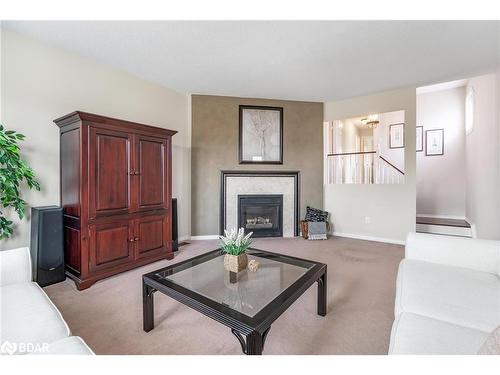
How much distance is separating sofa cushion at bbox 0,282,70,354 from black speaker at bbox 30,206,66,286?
0.98 m

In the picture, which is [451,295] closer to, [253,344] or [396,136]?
[253,344]

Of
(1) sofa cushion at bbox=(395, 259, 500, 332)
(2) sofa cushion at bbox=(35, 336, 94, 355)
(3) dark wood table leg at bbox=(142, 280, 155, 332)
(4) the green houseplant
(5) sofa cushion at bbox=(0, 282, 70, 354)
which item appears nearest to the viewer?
(2) sofa cushion at bbox=(35, 336, 94, 355)

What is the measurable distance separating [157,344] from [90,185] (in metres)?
1.58

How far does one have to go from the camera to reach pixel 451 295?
1329 mm

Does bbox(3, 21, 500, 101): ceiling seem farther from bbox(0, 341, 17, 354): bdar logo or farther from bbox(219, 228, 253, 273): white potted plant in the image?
bbox(0, 341, 17, 354): bdar logo

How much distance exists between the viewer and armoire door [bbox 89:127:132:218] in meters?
2.30

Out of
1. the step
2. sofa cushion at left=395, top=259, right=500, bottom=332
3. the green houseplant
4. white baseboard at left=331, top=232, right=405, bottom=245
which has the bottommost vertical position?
white baseboard at left=331, top=232, right=405, bottom=245

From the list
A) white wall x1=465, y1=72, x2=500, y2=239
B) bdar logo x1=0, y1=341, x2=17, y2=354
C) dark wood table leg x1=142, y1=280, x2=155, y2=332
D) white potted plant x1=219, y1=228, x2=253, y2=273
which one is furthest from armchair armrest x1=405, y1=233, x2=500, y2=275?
bdar logo x1=0, y1=341, x2=17, y2=354

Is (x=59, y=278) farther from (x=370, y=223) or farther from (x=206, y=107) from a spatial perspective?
→ (x=370, y=223)

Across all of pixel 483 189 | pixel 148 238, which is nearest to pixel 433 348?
pixel 148 238

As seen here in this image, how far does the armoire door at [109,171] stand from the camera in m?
2.30

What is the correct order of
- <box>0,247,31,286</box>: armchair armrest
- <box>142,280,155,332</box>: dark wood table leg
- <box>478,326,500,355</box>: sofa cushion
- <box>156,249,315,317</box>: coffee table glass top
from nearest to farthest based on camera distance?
1. <box>478,326,500,355</box>: sofa cushion
2. <box>156,249,315,317</box>: coffee table glass top
3. <box>0,247,31,286</box>: armchair armrest
4. <box>142,280,155,332</box>: dark wood table leg

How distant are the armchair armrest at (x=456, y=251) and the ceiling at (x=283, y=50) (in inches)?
75.0

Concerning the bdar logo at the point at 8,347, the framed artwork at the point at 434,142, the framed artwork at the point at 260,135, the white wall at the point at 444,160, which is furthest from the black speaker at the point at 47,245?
the framed artwork at the point at 434,142
